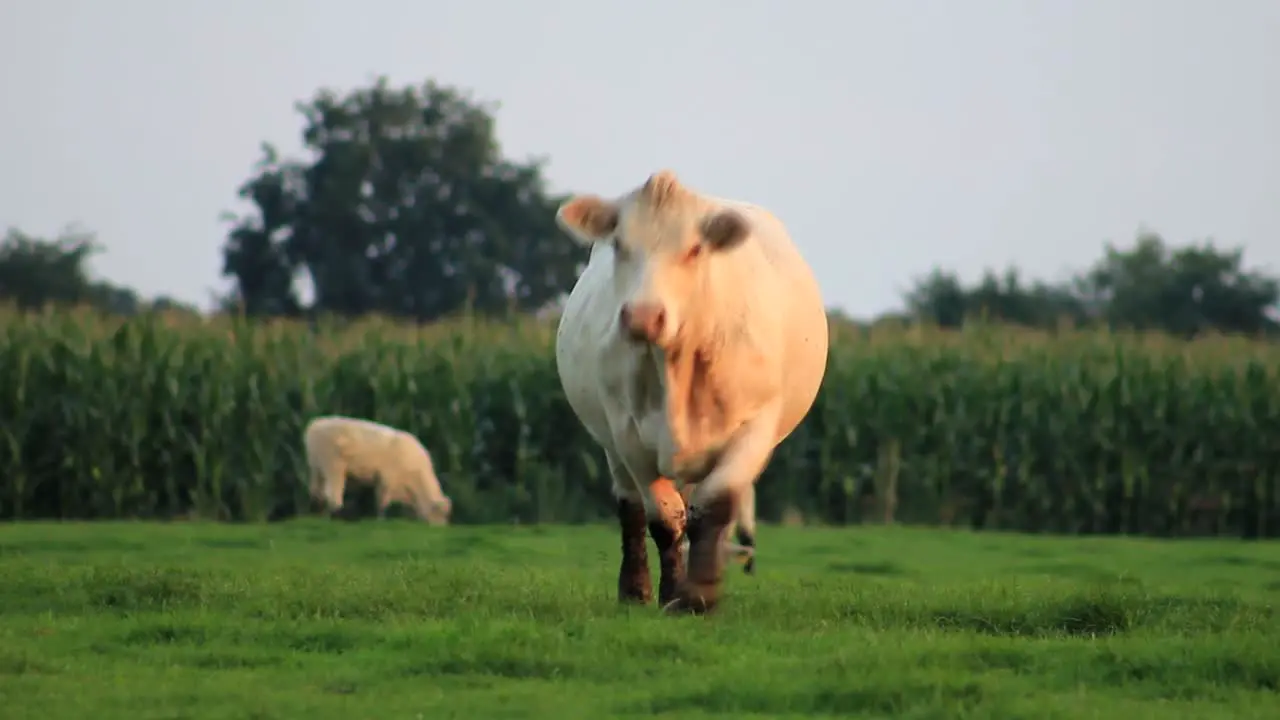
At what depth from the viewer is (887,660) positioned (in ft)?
22.5

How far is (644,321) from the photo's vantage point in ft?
26.7

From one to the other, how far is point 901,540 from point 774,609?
357 inches

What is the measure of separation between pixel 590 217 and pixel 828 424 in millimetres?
15181

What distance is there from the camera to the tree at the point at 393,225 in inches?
2242

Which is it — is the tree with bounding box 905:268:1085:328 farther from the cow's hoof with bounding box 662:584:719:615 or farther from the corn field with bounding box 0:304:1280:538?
the cow's hoof with bounding box 662:584:719:615

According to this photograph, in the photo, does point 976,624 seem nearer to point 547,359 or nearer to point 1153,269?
point 547,359

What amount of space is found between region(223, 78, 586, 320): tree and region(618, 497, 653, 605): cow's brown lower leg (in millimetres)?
45359

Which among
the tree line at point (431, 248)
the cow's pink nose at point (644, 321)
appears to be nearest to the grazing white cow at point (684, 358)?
the cow's pink nose at point (644, 321)

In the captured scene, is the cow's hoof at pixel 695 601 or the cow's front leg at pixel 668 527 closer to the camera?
the cow's hoof at pixel 695 601

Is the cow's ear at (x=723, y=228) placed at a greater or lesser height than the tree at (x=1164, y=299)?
lesser

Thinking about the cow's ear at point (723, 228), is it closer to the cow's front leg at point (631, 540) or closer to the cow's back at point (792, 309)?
the cow's back at point (792, 309)

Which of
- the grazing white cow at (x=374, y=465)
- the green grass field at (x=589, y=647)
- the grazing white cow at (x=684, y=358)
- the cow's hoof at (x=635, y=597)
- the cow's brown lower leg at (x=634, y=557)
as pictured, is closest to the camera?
the green grass field at (x=589, y=647)

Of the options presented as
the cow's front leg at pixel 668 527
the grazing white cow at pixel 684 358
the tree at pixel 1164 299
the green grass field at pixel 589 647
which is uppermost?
the tree at pixel 1164 299

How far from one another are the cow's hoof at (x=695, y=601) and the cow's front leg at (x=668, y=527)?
0.49 m
